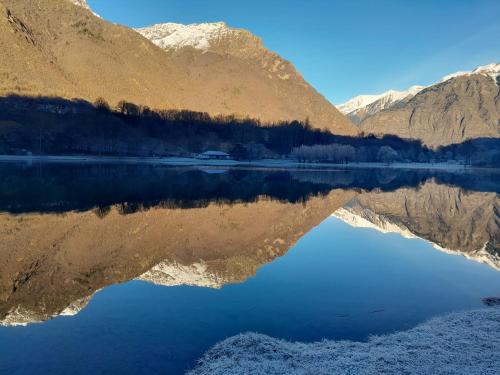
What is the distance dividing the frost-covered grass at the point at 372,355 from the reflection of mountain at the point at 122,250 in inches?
200

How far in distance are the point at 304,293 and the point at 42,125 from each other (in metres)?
126

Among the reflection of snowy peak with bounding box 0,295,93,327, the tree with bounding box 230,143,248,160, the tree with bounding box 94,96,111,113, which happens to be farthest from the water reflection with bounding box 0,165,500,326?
the tree with bounding box 94,96,111,113

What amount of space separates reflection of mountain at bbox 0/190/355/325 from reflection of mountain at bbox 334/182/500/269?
17.2 ft

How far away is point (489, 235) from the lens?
23.8 meters

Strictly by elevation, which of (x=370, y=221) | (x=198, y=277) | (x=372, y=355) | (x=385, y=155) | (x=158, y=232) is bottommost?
(x=198, y=277)

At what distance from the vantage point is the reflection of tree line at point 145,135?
113188 mm

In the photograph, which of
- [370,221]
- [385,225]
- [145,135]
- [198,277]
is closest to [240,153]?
[145,135]

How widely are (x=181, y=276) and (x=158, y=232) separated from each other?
6.65 meters

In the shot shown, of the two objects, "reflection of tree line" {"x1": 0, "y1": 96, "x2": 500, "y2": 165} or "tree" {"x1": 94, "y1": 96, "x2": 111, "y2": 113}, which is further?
"tree" {"x1": 94, "y1": 96, "x2": 111, "y2": 113}

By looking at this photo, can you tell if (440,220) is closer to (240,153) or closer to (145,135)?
(240,153)

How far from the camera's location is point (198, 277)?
45.8 feet

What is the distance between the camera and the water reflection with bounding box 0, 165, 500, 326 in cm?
1287

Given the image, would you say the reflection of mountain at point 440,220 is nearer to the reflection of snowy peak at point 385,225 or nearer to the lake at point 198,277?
the reflection of snowy peak at point 385,225

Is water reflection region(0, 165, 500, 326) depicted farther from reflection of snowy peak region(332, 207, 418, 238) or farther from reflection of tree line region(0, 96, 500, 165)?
reflection of tree line region(0, 96, 500, 165)
